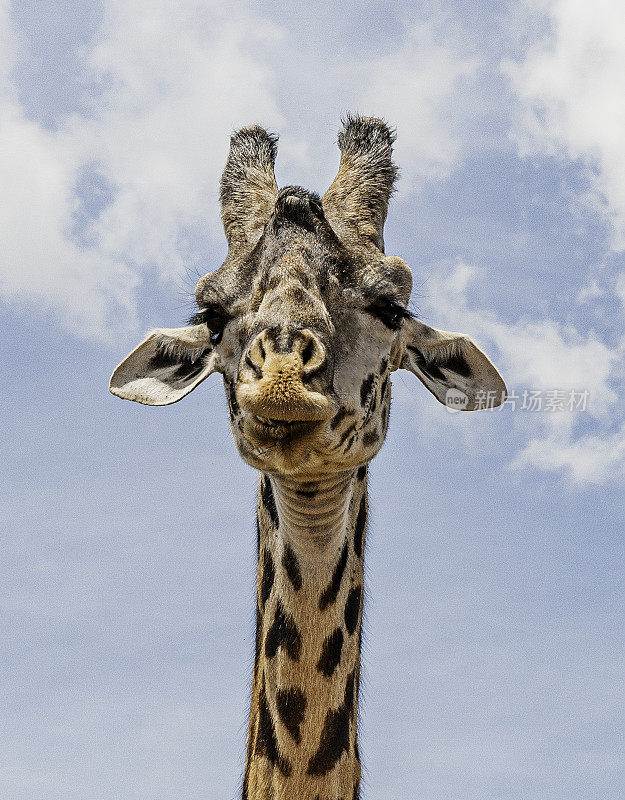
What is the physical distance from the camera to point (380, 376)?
6207 mm

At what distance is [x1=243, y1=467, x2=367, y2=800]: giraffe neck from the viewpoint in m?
5.97

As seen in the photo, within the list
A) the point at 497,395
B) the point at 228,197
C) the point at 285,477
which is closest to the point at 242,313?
the point at 285,477

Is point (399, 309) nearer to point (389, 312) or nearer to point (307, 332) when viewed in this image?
point (389, 312)

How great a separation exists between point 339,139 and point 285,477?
314 cm

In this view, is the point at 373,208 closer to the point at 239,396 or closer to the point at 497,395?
the point at 497,395

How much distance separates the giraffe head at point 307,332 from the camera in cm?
508

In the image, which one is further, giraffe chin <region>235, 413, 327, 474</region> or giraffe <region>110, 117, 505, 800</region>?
giraffe <region>110, 117, 505, 800</region>

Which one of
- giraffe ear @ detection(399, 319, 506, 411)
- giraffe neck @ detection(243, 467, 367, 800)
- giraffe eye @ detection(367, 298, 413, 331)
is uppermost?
giraffe ear @ detection(399, 319, 506, 411)

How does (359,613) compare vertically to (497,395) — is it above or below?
below

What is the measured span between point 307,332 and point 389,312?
128cm

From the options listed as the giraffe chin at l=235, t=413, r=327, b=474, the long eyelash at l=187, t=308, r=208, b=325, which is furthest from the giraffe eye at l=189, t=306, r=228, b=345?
the giraffe chin at l=235, t=413, r=327, b=474

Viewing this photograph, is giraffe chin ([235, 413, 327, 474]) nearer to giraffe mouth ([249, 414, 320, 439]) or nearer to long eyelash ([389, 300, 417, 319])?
giraffe mouth ([249, 414, 320, 439])

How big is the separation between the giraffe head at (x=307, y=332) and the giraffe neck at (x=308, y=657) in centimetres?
46

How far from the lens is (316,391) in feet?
16.5
